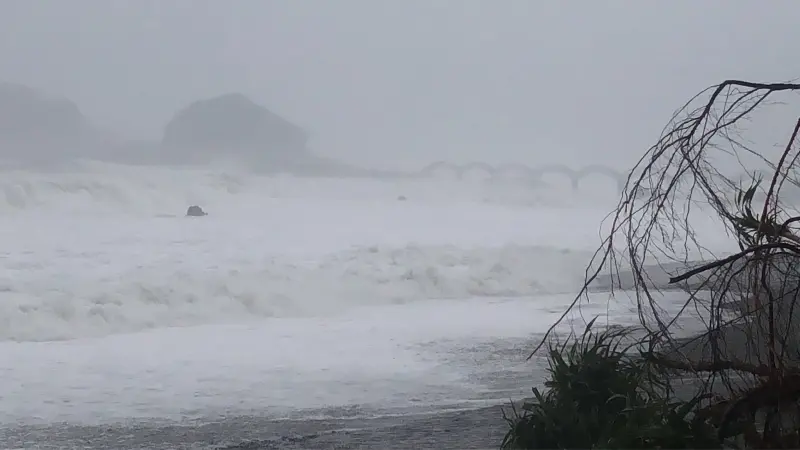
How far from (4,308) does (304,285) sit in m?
4.55

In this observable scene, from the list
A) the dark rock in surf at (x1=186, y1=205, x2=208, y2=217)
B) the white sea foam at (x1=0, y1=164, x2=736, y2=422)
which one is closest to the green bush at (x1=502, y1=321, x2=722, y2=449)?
the white sea foam at (x1=0, y1=164, x2=736, y2=422)

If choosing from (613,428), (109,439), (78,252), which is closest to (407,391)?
(109,439)

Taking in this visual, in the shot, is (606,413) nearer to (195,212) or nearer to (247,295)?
(247,295)

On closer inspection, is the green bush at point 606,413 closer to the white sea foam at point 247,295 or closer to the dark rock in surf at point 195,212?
the white sea foam at point 247,295

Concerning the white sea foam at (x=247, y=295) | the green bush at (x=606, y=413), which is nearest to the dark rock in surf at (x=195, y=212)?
the white sea foam at (x=247, y=295)

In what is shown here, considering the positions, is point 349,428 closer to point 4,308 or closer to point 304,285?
point 4,308

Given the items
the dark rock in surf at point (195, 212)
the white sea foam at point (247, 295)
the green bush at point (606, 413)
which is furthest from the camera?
the dark rock in surf at point (195, 212)

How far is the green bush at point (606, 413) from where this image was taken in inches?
120

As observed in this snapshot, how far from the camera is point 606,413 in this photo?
3342 mm

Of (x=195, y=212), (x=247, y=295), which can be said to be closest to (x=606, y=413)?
(x=247, y=295)

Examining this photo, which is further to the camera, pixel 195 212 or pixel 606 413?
pixel 195 212

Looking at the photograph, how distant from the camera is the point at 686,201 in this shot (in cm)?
339

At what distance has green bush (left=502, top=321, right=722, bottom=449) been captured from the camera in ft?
10.0

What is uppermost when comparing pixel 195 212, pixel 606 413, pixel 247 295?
pixel 195 212
